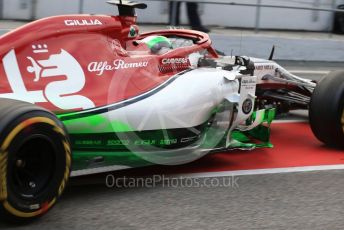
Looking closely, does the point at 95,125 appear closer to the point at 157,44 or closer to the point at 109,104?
the point at 109,104

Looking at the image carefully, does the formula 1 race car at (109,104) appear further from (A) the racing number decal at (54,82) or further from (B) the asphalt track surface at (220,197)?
(B) the asphalt track surface at (220,197)

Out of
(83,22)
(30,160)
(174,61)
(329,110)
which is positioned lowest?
(329,110)

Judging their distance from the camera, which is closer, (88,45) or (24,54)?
Result: (24,54)

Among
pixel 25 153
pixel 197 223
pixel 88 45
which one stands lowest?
pixel 197 223

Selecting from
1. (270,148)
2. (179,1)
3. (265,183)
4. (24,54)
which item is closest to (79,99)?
(24,54)

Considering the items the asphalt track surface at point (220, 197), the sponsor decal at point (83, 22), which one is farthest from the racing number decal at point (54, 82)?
the asphalt track surface at point (220, 197)

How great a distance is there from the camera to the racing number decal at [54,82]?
14.0 feet

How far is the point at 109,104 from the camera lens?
14.9 feet

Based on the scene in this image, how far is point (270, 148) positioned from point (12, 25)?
19.4 ft

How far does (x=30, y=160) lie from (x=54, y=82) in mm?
754

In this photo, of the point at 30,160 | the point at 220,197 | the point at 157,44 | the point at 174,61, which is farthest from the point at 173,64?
the point at 30,160

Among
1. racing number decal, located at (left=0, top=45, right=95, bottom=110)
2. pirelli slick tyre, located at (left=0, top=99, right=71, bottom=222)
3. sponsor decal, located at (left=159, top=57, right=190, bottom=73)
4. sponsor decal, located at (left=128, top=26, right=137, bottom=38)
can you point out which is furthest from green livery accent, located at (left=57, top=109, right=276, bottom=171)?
sponsor decal, located at (left=128, top=26, right=137, bottom=38)

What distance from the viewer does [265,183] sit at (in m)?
5.04

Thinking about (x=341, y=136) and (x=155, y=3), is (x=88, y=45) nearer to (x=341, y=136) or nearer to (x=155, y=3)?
(x=341, y=136)
